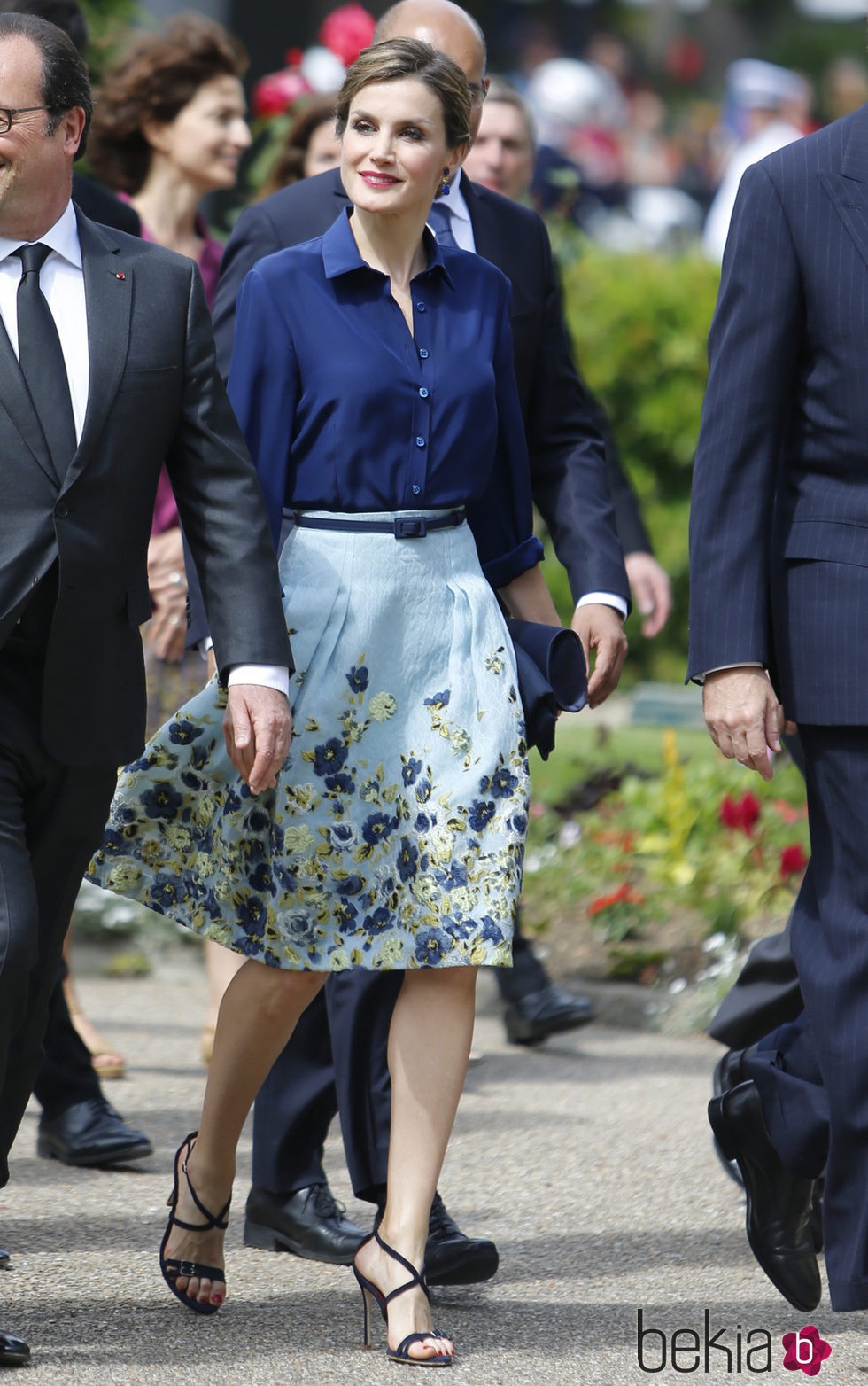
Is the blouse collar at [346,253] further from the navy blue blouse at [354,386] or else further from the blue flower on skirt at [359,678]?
the blue flower on skirt at [359,678]

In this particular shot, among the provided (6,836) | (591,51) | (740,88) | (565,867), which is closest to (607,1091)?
(565,867)

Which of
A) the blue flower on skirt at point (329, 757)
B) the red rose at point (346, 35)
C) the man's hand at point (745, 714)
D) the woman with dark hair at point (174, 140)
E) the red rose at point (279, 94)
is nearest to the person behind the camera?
the man's hand at point (745, 714)

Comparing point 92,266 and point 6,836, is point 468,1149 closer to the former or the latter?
point 6,836

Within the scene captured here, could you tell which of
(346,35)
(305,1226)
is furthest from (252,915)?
(346,35)

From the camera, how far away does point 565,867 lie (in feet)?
24.0

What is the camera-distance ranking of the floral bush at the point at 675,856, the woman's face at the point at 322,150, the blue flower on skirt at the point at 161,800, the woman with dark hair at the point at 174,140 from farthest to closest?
the floral bush at the point at 675,856 → the woman's face at the point at 322,150 → the woman with dark hair at the point at 174,140 → the blue flower on skirt at the point at 161,800

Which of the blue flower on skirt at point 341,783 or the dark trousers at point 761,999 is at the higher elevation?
the blue flower on skirt at point 341,783

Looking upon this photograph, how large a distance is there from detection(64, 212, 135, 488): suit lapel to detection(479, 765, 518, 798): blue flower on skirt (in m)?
0.83

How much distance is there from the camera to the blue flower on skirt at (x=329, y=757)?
11.8 ft

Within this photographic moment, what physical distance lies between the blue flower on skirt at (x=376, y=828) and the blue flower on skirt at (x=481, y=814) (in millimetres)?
130

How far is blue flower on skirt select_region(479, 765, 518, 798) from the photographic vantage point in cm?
360

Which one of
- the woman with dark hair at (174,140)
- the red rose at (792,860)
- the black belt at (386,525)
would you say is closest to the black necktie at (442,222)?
the black belt at (386,525)

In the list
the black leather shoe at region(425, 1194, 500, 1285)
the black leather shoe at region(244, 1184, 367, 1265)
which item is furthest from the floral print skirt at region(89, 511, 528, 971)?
the black leather shoe at region(244, 1184, 367, 1265)

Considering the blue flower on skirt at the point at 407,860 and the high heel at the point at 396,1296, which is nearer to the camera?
the high heel at the point at 396,1296
